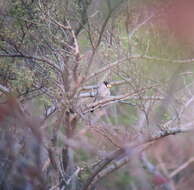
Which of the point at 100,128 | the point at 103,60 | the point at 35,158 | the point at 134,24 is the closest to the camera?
the point at 35,158

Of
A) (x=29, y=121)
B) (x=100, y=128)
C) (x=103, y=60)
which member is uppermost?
(x=103, y=60)

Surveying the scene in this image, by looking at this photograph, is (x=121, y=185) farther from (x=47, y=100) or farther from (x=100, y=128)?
(x=100, y=128)

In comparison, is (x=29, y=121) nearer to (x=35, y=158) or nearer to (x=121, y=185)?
(x=35, y=158)

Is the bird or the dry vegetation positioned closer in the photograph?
the dry vegetation

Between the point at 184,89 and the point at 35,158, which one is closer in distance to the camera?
the point at 35,158

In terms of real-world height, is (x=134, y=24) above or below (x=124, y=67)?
above

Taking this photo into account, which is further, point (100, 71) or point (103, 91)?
point (103, 91)

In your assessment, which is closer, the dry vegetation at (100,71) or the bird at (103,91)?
the dry vegetation at (100,71)

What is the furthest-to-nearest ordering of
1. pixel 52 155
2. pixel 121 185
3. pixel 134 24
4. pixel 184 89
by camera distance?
pixel 121 185 < pixel 134 24 < pixel 184 89 < pixel 52 155

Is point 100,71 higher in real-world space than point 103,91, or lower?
higher

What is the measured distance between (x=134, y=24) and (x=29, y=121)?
12.9 feet

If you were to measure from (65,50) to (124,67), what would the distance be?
798 mm

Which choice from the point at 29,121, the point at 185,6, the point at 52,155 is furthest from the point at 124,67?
the point at 29,121

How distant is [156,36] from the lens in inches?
242
